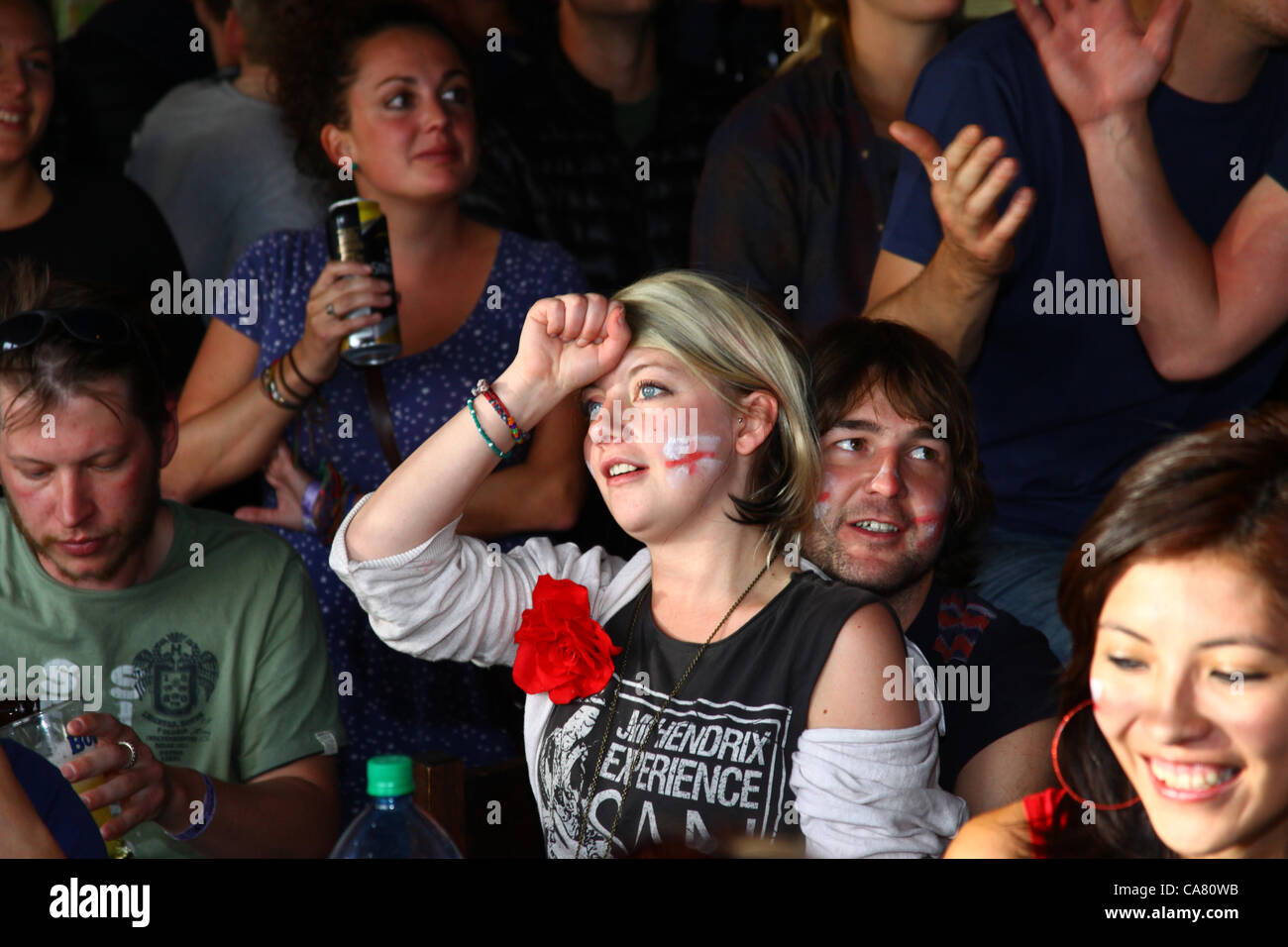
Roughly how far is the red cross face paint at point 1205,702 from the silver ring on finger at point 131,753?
102 centimetres

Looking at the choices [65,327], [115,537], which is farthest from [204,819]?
[65,327]

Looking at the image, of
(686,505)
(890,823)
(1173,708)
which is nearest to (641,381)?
(686,505)

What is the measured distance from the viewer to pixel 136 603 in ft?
6.17

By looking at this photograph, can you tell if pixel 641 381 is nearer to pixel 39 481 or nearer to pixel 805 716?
pixel 805 716

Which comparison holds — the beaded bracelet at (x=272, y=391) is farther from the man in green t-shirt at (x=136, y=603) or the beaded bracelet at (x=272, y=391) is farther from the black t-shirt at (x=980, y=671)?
the black t-shirt at (x=980, y=671)

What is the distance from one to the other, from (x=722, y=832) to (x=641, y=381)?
52cm

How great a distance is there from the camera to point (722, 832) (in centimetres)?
151

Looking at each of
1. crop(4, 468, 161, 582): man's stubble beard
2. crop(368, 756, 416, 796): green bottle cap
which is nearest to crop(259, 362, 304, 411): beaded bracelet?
crop(4, 468, 161, 582): man's stubble beard

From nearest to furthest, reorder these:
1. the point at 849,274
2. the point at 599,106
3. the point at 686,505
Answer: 1. the point at 686,505
2. the point at 849,274
3. the point at 599,106

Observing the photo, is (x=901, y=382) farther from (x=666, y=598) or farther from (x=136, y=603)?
(x=136, y=603)

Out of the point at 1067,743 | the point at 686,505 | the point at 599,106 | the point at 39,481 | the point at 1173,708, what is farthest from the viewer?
the point at 599,106

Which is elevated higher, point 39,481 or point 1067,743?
point 39,481

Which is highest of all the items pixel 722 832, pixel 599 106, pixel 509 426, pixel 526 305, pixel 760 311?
pixel 599 106

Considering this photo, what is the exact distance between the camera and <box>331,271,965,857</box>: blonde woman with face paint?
4.99 ft
